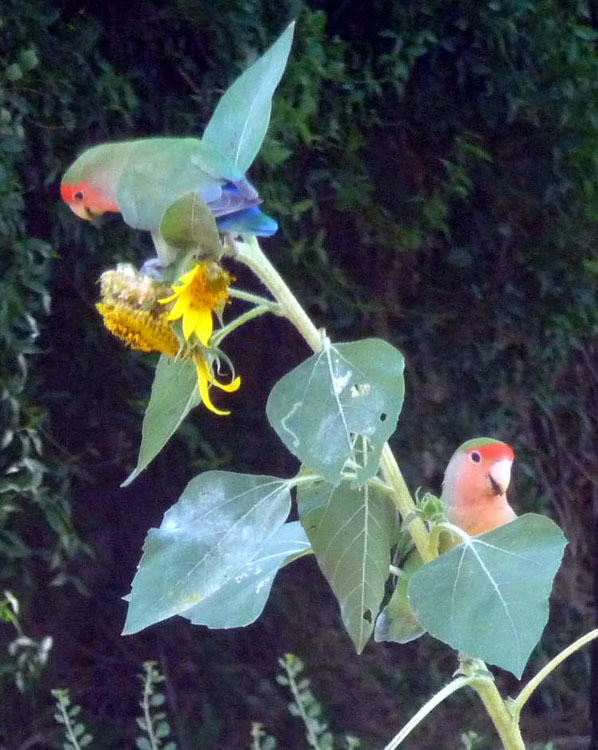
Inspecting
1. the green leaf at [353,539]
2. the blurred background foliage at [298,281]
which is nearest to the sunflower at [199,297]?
the green leaf at [353,539]

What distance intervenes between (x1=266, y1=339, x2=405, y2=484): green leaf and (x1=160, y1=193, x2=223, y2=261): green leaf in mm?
70

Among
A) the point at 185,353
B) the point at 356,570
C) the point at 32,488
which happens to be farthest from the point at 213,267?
the point at 32,488

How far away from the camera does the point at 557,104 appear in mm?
1872

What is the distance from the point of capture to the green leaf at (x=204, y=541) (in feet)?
1.63

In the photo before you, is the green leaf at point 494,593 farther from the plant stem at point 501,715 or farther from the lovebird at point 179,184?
the lovebird at point 179,184

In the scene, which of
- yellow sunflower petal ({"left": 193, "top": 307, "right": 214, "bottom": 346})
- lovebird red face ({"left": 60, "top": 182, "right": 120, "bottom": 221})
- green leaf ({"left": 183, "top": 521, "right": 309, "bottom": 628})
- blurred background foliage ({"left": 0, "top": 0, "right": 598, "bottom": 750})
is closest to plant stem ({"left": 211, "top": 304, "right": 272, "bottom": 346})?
yellow sunflower petal ({"left": 193, "top": 307, "right": 214, "bottom": 346})

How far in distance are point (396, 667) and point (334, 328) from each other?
0.69m

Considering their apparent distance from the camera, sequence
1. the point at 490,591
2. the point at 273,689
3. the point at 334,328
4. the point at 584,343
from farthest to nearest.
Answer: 1. the point at 584,343
2. the point at 273,689
3. the point at 334,328
4. the point at 490,591

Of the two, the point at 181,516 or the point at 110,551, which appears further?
the point at 110,551

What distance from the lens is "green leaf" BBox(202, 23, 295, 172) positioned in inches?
20.6

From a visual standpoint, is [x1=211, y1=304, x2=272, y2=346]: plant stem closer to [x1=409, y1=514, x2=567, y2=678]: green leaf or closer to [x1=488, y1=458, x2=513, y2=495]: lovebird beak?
[x1=409, y1=514, x2=567, y2=678]: green leaf

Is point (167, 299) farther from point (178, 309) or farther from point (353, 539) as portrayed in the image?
point (353, 539)

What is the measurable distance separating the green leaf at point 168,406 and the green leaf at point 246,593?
10cm

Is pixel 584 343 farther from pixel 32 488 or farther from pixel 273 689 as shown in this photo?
pixel 32 488
